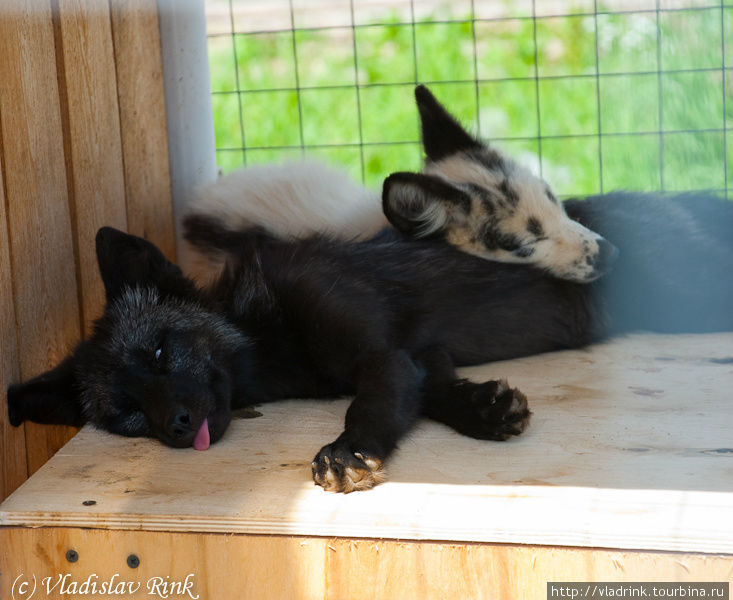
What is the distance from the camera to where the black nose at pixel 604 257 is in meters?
2.46

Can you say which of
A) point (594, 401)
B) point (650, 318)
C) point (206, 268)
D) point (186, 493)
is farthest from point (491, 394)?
point (206, 268)

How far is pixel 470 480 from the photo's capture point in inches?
65.5

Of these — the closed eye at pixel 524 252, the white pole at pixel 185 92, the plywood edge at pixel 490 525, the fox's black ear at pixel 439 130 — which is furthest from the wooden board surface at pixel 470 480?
the white pole at pixel 185 92

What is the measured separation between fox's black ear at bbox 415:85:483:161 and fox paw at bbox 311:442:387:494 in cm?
143

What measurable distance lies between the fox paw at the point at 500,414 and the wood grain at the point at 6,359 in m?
1.08

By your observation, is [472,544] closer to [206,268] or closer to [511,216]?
[511,216]

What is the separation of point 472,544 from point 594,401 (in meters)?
0.67

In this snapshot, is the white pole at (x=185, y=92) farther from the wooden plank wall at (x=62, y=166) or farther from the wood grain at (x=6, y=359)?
the wood grain at (x=6, y=359)

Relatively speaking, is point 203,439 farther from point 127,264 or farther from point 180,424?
point 127,264

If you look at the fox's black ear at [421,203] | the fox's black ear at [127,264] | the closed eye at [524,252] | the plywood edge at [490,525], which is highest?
the fox's black ear at [421,203]

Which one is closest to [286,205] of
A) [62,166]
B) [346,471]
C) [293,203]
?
[293,203]

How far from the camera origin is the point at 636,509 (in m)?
1.50

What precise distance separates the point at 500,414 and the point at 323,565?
0.52m

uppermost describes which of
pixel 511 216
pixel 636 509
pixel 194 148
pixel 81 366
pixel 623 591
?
pixel 194 148
